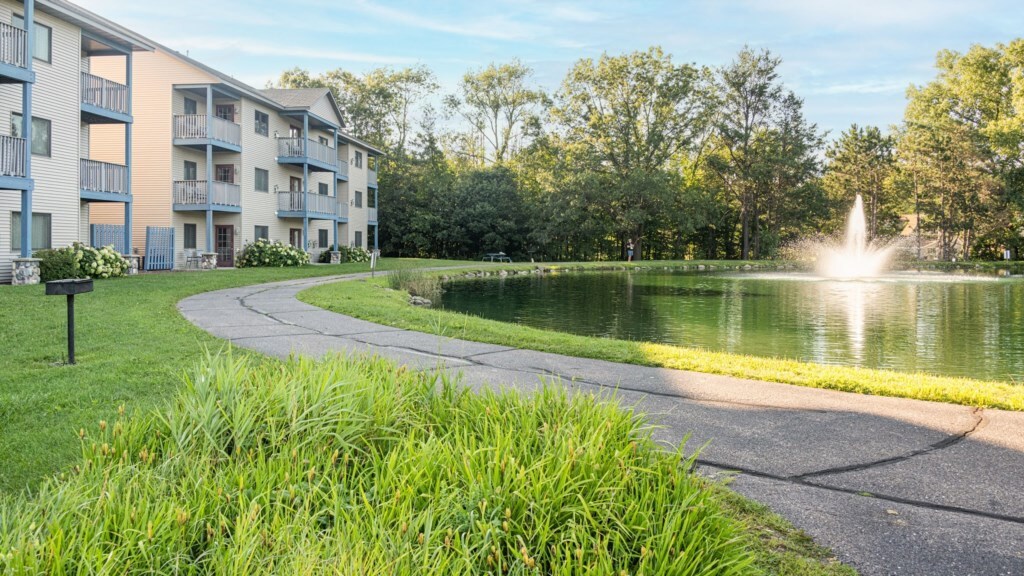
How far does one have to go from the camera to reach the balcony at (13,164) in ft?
62.0

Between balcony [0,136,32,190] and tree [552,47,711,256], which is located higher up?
tree [552,47,711,256]

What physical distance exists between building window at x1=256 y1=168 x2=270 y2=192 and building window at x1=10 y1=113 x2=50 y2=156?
12.5 m

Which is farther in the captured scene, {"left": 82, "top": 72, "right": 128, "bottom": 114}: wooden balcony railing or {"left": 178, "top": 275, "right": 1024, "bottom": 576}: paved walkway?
{"left": 82, "top": 72, "right": 128, "bottom": 114}: wooden balcony railing

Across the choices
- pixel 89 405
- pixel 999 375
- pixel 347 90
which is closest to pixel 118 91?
pixel 89 405

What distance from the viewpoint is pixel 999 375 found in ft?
34.2

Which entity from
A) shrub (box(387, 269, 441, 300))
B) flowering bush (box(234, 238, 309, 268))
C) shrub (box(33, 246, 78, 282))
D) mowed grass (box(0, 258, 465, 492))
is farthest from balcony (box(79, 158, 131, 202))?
mowed grass (box(0, 258, 465, 492))

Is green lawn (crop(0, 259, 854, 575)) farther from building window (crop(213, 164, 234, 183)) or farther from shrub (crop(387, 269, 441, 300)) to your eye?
building window (crop(213, 164, 234, 183))

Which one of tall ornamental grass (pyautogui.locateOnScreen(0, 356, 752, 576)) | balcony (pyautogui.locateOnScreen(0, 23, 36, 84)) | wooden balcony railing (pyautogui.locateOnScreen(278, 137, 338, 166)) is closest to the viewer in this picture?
tall ornamental grass (pyautogui.locateOnScreen(0, 356, 752, 576))

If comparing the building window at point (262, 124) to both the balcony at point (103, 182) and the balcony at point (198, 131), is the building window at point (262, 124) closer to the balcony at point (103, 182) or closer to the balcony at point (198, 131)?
the balcony at point (198, 131)

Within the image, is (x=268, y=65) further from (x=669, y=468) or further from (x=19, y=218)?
(x=669, y=468)

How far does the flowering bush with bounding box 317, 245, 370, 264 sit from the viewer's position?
127 feet

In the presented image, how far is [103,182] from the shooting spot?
2431cm

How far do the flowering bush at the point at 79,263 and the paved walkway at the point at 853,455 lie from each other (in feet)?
48.6

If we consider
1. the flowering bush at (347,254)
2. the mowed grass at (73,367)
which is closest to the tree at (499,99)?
the flowering bush at (347,254)
